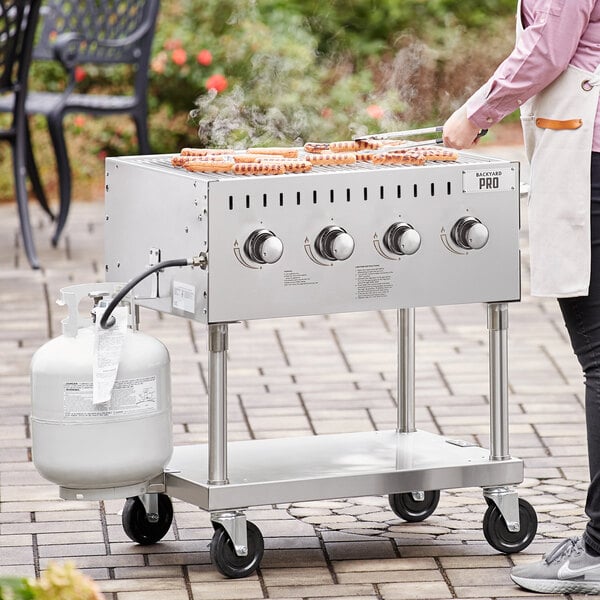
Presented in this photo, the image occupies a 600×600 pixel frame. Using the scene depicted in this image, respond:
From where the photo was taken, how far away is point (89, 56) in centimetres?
725

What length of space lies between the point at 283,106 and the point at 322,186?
535 cm

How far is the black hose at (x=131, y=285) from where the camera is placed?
9.71ft

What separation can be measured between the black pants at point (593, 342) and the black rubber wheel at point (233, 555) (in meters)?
0.67

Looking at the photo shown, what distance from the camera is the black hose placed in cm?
296

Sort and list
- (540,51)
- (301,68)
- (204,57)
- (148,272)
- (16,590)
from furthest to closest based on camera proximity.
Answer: (301,68)
(204,57)
(148,272)
(540,51)
(16,590)

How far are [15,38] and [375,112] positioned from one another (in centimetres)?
211

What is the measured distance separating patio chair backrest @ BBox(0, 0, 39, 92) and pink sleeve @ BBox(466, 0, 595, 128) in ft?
12.3

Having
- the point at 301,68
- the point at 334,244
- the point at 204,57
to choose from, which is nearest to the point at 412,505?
the point at 334,244

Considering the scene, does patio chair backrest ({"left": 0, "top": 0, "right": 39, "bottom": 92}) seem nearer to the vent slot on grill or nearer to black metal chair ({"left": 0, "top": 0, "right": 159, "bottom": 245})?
black metal chair ({"left": 0, "top": 0, "right": 159, "bottom": 245})

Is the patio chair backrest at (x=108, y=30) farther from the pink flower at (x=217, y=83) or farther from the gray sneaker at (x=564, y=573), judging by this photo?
the gray sneaker at (x=564, y=573)

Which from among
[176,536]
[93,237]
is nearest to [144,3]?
[93,237]

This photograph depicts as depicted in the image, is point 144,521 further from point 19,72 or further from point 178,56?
point 178,56

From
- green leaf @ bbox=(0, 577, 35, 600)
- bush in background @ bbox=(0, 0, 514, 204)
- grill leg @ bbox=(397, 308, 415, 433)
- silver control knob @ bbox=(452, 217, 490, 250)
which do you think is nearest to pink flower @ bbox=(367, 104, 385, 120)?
bush in background @ bbox=(0, 0, 514, 204)

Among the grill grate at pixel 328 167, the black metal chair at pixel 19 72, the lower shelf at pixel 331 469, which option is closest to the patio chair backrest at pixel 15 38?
the black metal chair at pixel 19 72
